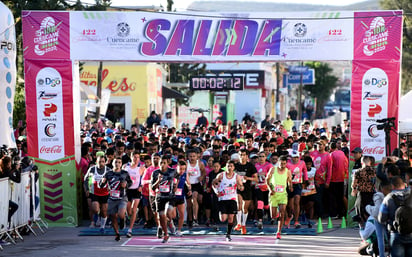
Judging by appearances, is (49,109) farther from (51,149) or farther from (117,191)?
(117,191)

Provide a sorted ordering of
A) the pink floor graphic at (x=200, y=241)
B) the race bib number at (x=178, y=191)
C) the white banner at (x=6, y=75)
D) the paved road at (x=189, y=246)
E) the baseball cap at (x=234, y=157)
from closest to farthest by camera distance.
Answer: the paved road at (x=189, y=246)
the pink floor graphic at (x=200, y=241)
the race bib number at (x=178, y=191)
the baseball cap at (x=234, y=157)
the white banner at (x=6, y=75)

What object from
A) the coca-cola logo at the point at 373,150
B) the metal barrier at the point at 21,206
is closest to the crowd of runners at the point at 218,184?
the coca-cola logo at the point at 373,150

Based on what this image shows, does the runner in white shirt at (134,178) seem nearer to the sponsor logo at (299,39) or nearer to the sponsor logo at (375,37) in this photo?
the sponsor logo at (299,39)

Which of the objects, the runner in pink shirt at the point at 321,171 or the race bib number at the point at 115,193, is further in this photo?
the runner in pink shirt at the point at 321,171

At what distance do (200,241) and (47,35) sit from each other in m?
6.30

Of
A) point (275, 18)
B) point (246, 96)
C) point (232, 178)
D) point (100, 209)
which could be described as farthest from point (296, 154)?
point (246, 96)

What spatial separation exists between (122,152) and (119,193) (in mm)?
3095

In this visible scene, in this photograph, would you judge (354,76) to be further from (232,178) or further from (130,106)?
(130,106)

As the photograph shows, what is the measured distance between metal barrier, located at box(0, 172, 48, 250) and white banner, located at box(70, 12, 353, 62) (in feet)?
11.2

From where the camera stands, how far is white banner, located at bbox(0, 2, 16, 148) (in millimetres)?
19859

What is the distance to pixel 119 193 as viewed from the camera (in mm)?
16422

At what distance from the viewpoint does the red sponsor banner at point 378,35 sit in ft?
59.2

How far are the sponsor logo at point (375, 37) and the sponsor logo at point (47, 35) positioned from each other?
7.30 metres

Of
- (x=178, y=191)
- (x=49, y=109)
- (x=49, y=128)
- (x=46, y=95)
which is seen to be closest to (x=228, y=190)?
(x=178, y=191)
